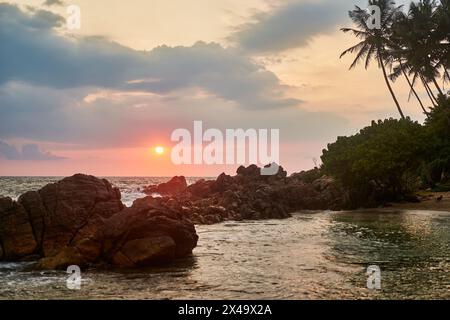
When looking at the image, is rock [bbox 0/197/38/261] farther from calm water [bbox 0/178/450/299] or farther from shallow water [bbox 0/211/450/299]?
calm water [bbox 0/178/450/299]

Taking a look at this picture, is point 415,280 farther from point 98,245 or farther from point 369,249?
point 98,245

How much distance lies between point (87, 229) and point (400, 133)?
A: 41.8m

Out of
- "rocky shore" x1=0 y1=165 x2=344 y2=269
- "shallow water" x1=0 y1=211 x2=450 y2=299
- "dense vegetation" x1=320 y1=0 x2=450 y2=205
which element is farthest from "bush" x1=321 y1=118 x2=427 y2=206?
"rocky shore" x1=0 y1=165 x2=344 y2=269

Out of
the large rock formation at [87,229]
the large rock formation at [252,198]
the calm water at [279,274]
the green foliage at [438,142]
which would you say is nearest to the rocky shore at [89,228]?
the large rock formation at [87,229]

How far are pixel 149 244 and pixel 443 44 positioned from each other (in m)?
53.5

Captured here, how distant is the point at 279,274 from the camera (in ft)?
54.5

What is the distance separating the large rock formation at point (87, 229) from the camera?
18.7 metres

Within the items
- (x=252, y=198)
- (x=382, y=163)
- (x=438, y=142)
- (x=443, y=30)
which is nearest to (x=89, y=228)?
(x=252, y=198)

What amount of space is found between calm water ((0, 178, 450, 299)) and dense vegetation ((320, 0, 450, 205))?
2570cm

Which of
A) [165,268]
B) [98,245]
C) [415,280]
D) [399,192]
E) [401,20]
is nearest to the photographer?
[415,280]

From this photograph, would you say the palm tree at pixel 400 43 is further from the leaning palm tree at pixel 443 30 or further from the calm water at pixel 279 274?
the calm water at pixel 279 274

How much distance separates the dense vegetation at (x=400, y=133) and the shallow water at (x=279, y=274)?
26.1 metres
